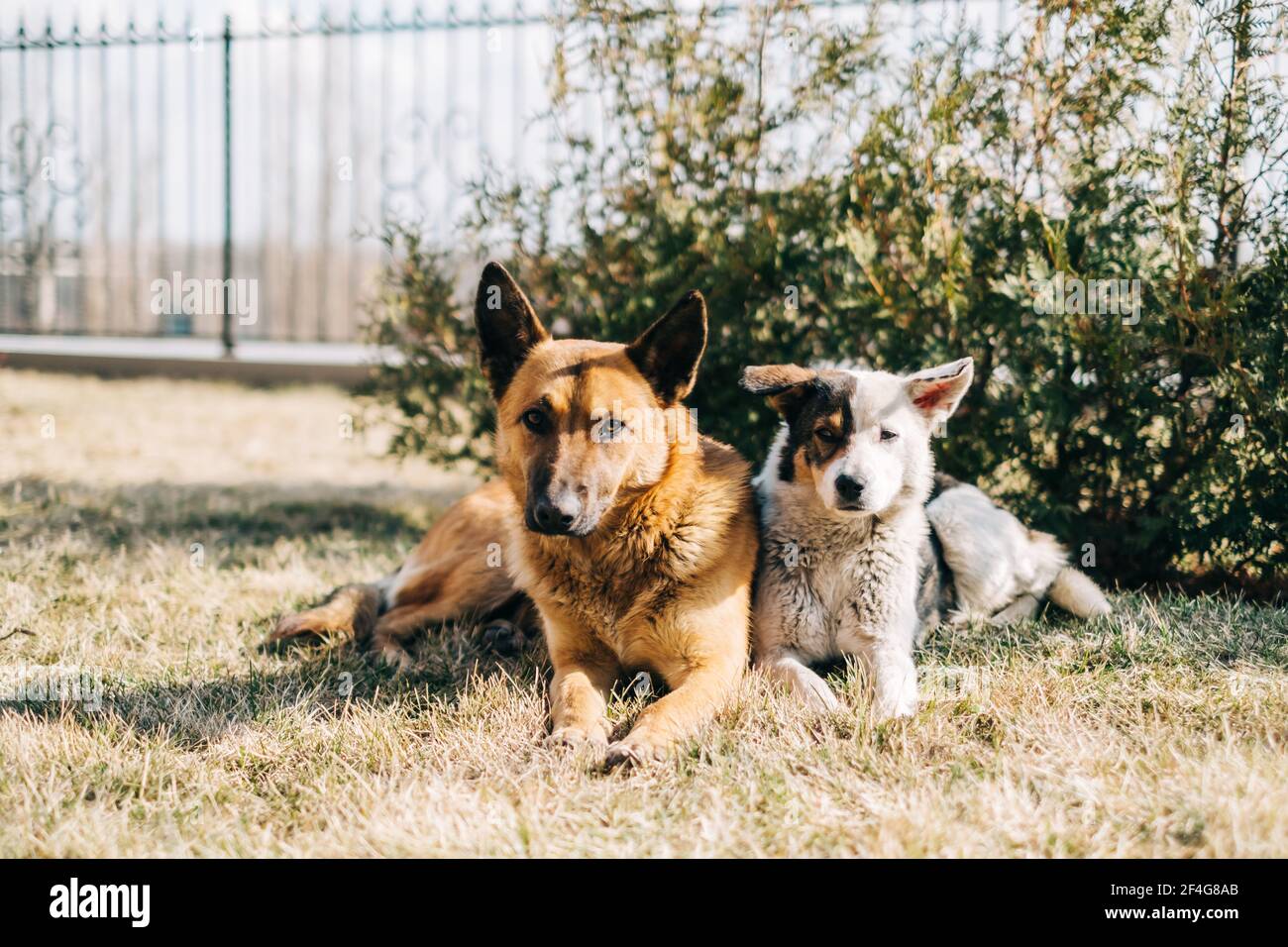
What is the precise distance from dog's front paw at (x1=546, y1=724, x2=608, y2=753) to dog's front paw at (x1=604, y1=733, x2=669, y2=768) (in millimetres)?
72

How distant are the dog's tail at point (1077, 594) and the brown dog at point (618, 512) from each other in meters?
1.54

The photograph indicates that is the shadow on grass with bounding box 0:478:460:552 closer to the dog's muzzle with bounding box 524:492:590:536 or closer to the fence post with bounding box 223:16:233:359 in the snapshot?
the dog's muzzle with bounding box 524:492:590:536

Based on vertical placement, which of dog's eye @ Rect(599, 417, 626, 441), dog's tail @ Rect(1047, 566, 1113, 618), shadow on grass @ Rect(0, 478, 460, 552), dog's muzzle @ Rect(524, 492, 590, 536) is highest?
dog's eye @ Rect(599, 417, 626, 441)

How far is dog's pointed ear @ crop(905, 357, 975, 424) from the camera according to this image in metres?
3.72

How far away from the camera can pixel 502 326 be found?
12.0ft

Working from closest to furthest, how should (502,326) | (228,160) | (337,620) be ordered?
1. (502,326)
2. (337,620)
3. (228,160)

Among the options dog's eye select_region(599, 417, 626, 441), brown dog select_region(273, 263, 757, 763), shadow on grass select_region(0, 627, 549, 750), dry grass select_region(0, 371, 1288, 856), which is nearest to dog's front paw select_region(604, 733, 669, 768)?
dry grass select_region(0, 371, 1288, 856)

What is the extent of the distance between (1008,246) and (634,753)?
3.33 metres

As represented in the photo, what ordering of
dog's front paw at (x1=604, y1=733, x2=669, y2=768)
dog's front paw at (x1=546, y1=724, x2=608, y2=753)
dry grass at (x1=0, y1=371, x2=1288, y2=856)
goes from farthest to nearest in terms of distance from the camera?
dog's front paw at (x1=546, y1=724, x2=608, y2=753) < dog's front paw at (x1=604, y1=733, x2=669, y2=768) < dry grass at (x1=0, y1=371, x2=1288, y2=856)

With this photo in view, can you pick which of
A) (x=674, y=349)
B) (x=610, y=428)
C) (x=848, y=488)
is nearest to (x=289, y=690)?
(x=610, y=428)

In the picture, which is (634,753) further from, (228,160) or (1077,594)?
(228,160)
